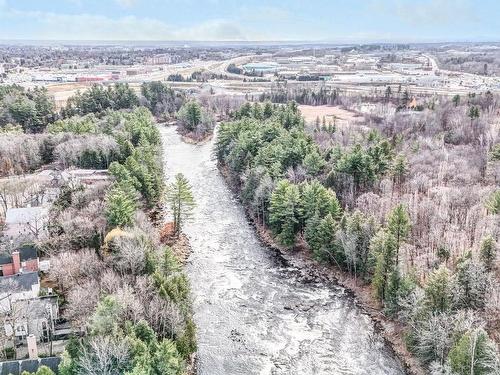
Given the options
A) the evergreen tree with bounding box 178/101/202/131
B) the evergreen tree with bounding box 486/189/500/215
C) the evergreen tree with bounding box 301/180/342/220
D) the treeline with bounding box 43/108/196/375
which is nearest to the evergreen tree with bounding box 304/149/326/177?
the evergreen tree with bounding box 301/180/342/220

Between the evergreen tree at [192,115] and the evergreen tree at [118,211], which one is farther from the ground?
the evergreen tree at [192,115]

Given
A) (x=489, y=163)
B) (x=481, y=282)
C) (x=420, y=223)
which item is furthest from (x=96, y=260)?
(x=489, y=163)

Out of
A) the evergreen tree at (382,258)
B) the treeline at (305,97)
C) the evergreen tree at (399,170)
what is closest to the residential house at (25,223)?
the evergreen tree at (382,258)

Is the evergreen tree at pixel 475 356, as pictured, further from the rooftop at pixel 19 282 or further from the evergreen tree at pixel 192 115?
the evergreen tree at pixel 192 115

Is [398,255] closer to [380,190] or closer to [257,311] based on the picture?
[257,311]

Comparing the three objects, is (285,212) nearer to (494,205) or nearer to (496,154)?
(494,205)

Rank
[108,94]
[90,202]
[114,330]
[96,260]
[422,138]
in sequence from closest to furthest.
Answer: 1. [114,330]
2. [96,260]
3. [90,202]
4. [422,138]
5. [108,94]

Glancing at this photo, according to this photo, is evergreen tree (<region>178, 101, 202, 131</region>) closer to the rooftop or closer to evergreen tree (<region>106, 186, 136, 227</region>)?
evergreen tree (<region>106, 186, 136, 227</region>)
